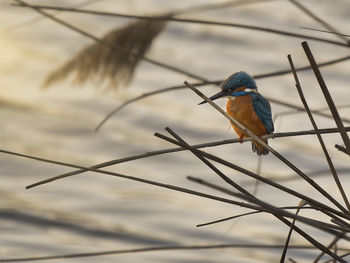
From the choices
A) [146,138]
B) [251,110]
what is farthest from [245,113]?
[146,138]

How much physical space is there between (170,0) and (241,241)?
2637 millimetres

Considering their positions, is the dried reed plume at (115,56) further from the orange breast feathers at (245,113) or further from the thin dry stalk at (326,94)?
the thin dry stalk at (326,94)

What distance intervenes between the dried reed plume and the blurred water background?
0.57ft

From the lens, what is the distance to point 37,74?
459 cm

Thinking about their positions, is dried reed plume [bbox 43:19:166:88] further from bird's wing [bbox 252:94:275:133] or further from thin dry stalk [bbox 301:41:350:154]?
thin dry stalk [bbox 301:41:350:154]

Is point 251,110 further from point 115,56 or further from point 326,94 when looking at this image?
point 115,56

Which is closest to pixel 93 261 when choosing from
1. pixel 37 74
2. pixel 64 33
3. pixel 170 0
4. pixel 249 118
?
pixel 249 118

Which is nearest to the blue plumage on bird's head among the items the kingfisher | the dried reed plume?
the kingfisher

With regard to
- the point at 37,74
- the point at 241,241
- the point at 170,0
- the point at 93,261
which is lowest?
the point at 93,261

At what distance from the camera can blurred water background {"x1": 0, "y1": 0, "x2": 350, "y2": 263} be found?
3066mm

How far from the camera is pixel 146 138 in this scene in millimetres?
3959

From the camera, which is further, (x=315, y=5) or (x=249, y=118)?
(x=315, y=5)

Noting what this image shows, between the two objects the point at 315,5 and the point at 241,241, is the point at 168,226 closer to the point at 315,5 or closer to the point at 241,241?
the point at 241,241

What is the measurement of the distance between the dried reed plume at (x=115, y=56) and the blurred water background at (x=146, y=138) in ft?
0.57
